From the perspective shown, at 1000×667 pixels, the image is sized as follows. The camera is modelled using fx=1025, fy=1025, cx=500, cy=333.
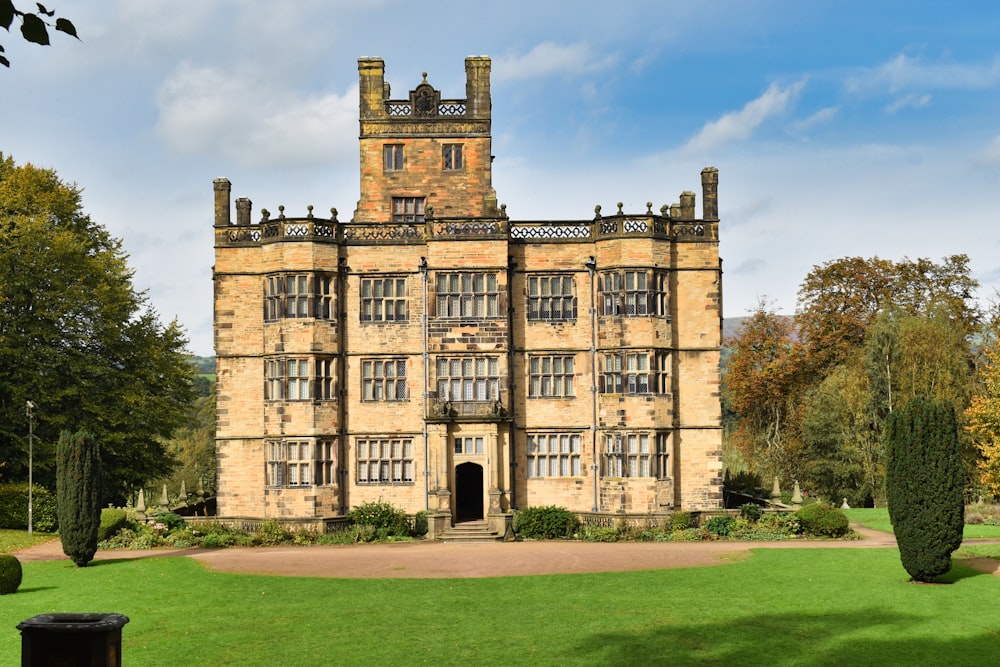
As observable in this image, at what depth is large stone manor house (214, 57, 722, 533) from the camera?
128 ft

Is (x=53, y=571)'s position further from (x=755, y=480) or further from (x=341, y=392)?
(x=755, y=480)

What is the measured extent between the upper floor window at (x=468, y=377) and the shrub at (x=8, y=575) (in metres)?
17.2

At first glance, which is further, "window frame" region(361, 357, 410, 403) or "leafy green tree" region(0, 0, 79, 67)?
"window frame" region(361, 357, 410, 403)

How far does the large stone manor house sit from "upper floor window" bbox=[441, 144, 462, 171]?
3832 millimetres

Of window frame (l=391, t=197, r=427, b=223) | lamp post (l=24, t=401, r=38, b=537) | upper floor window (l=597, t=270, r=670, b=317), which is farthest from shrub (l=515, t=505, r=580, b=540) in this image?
lamp post (l=24, t=401, r=38, b=537)

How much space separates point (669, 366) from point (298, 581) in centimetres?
1779

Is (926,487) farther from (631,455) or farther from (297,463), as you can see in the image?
(297,463)

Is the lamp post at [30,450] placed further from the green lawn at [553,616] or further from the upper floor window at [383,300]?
the upper floor window at [383,300]

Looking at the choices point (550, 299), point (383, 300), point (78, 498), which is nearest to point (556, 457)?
point (550, 299)

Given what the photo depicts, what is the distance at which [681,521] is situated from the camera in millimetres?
37750

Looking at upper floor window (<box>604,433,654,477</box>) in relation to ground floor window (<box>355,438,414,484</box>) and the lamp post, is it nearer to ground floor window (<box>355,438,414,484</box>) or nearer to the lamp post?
ground floor window (<box>355,438,414,484</box>)

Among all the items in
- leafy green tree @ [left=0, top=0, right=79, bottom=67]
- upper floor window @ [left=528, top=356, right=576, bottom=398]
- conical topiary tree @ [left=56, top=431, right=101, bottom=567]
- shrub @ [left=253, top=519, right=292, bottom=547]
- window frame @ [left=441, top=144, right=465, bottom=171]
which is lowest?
shrub @ [left=253, top=519, right=292, bottom=547]

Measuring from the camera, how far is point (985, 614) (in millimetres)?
21312

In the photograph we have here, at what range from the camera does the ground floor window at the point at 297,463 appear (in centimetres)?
3884
